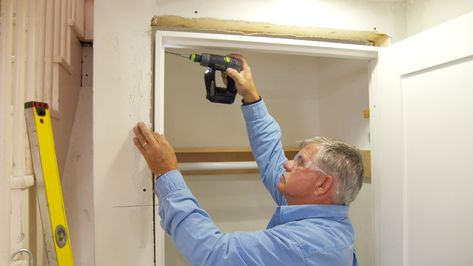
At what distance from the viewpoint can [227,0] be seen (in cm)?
135

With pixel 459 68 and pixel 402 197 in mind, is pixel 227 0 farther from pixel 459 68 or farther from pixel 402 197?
pixel 402 197

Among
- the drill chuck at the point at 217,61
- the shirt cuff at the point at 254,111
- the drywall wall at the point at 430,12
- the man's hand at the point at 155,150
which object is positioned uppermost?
the drywall wall at the point at 430,12

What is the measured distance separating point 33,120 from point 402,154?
4.37 feet

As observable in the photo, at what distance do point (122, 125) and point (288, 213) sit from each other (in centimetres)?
68

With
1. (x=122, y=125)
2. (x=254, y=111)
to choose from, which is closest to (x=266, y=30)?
(x=254, y=111)

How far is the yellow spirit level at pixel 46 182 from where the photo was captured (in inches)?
35.8

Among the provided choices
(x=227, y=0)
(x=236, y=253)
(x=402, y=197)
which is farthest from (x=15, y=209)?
(x=402, y=197)

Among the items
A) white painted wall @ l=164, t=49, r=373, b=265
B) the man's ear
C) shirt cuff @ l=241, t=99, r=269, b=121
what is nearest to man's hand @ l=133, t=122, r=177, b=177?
shirt cuff @ l=241, t=99, r=269, b=121

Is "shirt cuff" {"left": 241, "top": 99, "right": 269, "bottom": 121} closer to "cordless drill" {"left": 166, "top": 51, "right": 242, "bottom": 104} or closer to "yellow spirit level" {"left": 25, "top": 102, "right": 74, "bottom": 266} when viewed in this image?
"cordless drill" {"left": 166, "top": 51, "right": 242, "bottom": 104}

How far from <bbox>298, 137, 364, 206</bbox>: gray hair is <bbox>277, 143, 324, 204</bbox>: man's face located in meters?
0.03

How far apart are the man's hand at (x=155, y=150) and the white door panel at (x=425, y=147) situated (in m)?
0.94

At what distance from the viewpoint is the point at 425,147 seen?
128 cm

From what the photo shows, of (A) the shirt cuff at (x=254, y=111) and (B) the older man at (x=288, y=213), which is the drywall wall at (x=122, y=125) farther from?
(A) the shirt cuff at (x=254, y=111)

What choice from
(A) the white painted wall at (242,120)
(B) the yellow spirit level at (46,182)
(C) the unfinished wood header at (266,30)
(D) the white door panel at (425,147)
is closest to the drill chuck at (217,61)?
(C) the unfinished wood header at (266,30)
